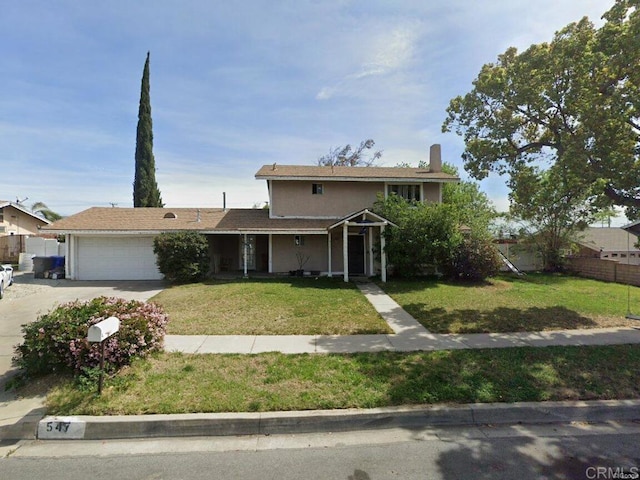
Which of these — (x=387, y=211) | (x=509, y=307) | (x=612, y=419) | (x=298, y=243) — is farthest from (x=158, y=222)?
(x=612, y=419)

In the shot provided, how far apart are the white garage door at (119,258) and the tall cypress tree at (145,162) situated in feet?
42.7

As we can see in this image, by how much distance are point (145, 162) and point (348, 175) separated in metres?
20.6

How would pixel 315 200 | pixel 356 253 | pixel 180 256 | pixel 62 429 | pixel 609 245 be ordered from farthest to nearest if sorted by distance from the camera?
pixel 609 245 < pixel 315 200 < pixel 356 253 < pixel 180 256 < pixel 62 429

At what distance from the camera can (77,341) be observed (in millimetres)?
4324

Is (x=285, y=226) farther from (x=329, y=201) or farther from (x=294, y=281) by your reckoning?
(x=294, y=281)

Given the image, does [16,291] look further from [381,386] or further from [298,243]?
[381,386]

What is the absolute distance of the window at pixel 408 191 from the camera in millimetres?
16578

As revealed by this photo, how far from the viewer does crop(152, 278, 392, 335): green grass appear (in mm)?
7066

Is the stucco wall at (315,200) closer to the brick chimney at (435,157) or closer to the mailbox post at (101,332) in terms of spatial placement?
the brick chimney at (435,157)

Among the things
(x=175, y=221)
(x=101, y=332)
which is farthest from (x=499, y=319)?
(x=175, y=221)

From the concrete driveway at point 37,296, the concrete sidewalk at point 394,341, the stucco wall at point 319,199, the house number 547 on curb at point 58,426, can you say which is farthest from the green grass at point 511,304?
the concrete driveway at point 37,296

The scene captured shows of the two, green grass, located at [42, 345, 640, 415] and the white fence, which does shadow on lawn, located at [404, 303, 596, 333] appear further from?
the white fence

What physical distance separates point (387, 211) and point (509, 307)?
666 centimetres

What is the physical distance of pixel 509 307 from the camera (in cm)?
915
